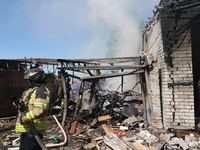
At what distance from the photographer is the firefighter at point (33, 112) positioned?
2064 mm

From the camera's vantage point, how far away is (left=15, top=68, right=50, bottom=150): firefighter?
206 cm

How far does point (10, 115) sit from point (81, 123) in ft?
15.2

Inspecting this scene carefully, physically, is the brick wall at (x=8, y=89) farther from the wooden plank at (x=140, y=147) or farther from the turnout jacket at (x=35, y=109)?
the wooden plank at (x=140, y=147)

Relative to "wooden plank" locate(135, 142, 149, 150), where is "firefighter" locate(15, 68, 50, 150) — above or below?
above

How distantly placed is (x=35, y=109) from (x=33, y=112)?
5 cm

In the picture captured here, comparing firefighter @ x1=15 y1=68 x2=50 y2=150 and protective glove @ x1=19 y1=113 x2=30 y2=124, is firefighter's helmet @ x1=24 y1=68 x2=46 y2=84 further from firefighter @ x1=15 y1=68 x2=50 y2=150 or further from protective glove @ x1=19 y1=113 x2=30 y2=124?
protective glove @ x1=19 y1=113 x2=30 y2=124

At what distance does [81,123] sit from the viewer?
5945mm

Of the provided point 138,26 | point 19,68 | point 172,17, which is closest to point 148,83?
point 172,17

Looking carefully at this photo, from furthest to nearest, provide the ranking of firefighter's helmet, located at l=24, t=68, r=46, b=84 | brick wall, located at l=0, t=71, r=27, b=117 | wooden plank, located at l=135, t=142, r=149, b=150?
brick wall, located at l=0, t=71, r=27, b=117, wooden plank, located at l=135, t=142, r=149, b=150, firefighter's helmet, located at l=24, t=68, r=46, b=84

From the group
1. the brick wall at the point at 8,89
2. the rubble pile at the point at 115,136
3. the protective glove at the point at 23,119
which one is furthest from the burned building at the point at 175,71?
the brick wall at the point at 8,89

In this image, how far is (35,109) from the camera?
2066 mm

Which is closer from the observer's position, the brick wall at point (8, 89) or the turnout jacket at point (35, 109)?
the turnout jacket at point (35, 109)

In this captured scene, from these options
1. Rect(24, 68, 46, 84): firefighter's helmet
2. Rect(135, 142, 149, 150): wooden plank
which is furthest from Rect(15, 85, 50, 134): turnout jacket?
Rect(135, 142, 149, 150): wooden plank

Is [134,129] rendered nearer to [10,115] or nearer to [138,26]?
[10,115]
